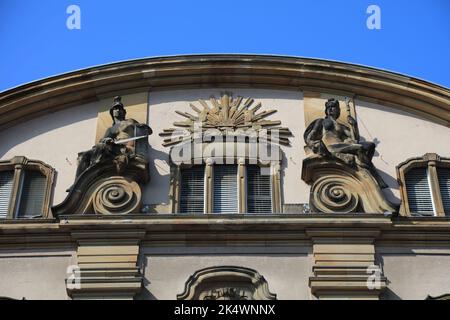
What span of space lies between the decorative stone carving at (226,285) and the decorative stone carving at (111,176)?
6.71 ft

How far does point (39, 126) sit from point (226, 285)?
19.3 ft

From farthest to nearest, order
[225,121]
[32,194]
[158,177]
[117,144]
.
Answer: [225,121], [32,194], [158,177], [117,144]

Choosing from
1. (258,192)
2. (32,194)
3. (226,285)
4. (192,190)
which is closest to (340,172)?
(258,192)

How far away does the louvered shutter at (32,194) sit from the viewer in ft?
56.1

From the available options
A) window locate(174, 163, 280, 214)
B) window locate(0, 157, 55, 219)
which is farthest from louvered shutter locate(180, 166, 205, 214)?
window locate(0, 157, 55, 219)

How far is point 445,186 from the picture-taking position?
17344 mm

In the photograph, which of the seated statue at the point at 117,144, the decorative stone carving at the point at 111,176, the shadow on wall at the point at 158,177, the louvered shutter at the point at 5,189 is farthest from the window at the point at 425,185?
the louvered shutter at the point at 5,189

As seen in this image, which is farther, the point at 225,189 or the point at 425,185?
the point at 425,185

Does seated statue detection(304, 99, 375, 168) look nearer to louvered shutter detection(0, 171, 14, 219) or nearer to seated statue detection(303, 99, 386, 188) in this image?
seated statue detection(303, 99, 386, 188)

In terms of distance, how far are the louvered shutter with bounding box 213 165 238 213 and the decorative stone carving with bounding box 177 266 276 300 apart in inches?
66.4

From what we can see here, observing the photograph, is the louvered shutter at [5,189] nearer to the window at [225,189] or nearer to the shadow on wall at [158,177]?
the shadow on wall at [158,177]

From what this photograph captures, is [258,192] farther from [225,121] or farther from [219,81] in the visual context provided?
[219,81]

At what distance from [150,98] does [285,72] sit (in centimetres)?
304
